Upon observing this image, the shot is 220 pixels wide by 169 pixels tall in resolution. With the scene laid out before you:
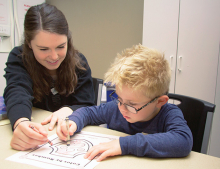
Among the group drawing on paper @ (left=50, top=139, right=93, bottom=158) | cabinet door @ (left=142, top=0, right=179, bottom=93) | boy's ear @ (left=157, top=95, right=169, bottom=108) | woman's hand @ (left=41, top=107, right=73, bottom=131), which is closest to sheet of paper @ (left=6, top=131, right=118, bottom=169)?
drawing on paper @ (left=50, top=139, right=93, bottom=158)

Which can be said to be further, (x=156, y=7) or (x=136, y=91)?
(x=156, y=7)

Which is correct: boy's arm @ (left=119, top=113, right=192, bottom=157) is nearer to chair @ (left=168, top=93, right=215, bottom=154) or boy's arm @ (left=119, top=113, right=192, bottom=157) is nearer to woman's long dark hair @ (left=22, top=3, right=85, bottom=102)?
chair @ (left=168, top=93, right=215, bottom=154)

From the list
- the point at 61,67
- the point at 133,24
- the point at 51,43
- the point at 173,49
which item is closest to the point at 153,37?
the point at 173,49

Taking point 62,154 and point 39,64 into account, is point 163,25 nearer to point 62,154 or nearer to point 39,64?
point 39,64

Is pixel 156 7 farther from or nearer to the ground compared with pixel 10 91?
farther from the ground

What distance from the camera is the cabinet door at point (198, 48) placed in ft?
5.58

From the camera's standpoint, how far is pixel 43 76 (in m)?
1.06

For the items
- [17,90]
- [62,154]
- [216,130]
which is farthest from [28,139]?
[216,130]

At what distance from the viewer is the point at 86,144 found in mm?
643

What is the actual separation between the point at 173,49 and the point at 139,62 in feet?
4.41

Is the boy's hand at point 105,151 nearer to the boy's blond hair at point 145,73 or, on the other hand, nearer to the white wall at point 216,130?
the boy's blond hair at point 145,73

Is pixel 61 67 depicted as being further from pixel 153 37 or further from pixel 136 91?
pixel 153 37

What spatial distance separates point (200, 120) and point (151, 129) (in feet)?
0.75

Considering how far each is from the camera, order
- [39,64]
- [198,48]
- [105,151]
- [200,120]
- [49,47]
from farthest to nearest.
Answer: [198,48], [39,64], [49,47], [200,120], [105,151]
